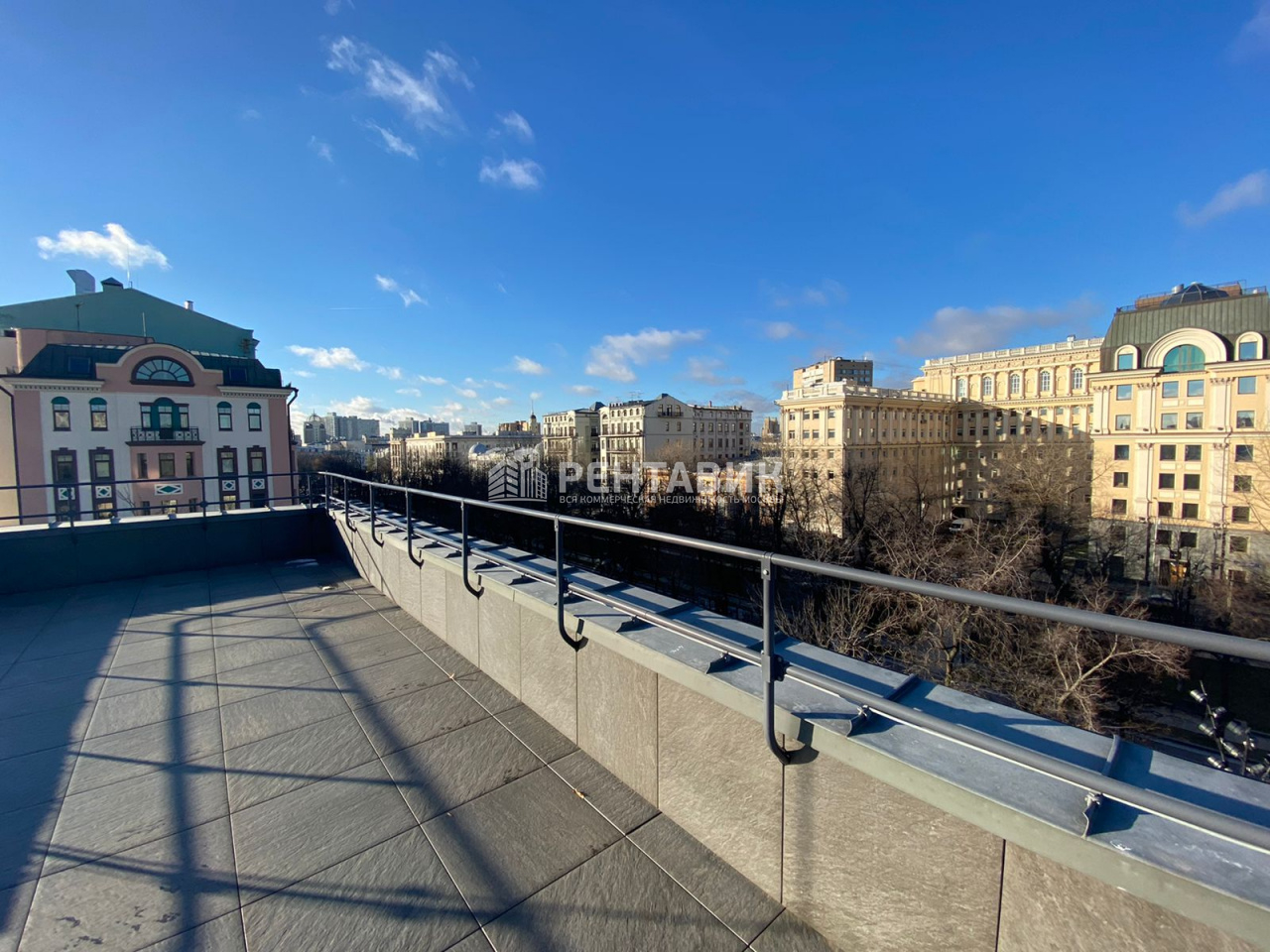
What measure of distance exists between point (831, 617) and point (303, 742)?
17.8 metres

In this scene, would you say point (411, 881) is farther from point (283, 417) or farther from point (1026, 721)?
point (283, 417)

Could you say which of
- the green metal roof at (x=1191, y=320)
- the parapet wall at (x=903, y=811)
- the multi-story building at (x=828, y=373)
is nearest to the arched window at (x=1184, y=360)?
the green metal roof at (x=1191, y=320)

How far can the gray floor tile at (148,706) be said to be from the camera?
3125mm

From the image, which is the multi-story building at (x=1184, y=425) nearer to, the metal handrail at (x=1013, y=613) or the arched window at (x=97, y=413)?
the metal handrail at (x=1013, y=613)

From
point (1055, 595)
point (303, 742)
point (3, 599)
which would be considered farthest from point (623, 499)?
point (303, 742)

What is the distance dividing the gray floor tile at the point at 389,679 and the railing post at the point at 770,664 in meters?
2.56

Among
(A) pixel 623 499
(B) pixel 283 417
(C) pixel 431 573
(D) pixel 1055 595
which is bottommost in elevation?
(D) pixel 1055 595

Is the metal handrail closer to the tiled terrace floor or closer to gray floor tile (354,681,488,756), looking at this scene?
the tiled terrace floor

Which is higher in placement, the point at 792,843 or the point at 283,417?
the point at 283,417

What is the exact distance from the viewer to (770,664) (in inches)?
68.3

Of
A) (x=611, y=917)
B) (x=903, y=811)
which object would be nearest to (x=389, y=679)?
(x=611, y=917)

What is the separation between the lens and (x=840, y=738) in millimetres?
1627

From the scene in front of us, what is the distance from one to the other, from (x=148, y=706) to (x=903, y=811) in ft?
13.5

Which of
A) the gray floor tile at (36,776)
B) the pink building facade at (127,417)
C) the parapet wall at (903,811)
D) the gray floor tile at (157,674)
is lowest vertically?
the gray floor tile at (36,776)
